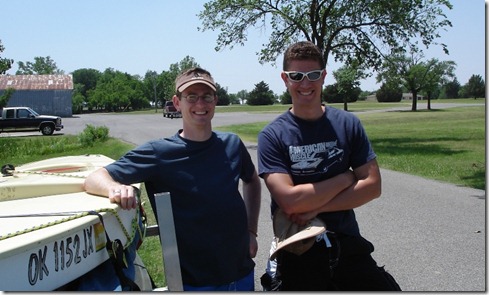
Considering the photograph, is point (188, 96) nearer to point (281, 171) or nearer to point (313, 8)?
point (281, 171)

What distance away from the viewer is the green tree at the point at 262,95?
320 feet

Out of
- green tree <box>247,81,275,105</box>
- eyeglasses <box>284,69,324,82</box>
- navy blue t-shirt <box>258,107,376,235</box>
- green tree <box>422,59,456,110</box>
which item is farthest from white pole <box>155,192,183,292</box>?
Answer: green tree <box>247,81,275,105</box>

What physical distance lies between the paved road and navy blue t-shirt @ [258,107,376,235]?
225cm

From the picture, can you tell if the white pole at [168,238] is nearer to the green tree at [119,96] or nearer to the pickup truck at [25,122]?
the pickup truck at [25,122]

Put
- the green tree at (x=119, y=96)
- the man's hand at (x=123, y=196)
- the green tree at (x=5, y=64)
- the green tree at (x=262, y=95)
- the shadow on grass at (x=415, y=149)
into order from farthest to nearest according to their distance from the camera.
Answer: the green tree at (x=262, y=95)
the green tree at (x=119, y=96)
the green tree at (x=5, y=64)
the shadow on grass at (x=415, y=149)
the man's hand at (x=123, y=196)

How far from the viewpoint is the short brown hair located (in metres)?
2.94

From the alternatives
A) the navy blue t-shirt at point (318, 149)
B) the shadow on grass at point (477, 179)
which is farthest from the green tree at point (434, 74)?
the navy blue t-shirt at point (318, 149)

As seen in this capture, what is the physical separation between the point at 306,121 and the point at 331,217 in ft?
1.75

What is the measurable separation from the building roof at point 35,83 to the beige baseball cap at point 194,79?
68167 millimetres

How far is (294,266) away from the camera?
2.93m

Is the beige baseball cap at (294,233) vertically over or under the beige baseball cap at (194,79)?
under

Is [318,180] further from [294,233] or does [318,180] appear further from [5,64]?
[5,64]

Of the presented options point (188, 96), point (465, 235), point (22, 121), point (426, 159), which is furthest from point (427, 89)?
point (188, 96)

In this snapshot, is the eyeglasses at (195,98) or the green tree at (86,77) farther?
the green tree at (86,77)
